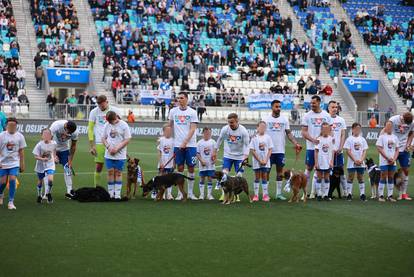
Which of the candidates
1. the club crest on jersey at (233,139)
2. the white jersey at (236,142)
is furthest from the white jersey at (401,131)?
the club crest on jersey at (233,139)

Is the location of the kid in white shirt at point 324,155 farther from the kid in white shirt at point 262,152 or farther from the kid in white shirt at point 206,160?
the kid in white shirt at point 206,160

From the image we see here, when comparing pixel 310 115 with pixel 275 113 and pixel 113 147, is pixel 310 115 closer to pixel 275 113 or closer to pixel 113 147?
pixel 275 113

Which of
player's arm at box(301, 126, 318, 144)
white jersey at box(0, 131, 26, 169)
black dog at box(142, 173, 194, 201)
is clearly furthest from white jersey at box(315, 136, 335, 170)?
white jersey at box(0, 131, 26, 169)

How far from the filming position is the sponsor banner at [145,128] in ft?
126

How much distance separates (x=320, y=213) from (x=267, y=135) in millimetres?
2651

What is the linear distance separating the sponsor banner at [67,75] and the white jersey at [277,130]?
93.4 feet

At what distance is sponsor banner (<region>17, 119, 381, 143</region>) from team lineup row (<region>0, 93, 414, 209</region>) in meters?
22.1

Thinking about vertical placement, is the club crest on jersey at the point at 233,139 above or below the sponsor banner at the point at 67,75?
below

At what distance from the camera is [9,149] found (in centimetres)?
1416

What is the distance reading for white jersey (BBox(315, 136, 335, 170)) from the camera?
16.2 m

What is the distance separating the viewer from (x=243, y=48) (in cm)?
4888

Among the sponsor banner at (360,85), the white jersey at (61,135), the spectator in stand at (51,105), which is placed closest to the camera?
the white jersey at (61,135)

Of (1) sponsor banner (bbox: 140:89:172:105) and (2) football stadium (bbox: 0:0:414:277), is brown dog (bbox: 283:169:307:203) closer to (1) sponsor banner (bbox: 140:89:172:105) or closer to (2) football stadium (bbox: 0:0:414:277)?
(2) football stadium (bbox: 0:0:414:277)

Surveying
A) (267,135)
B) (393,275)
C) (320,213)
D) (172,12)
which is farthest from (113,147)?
(172,12)
